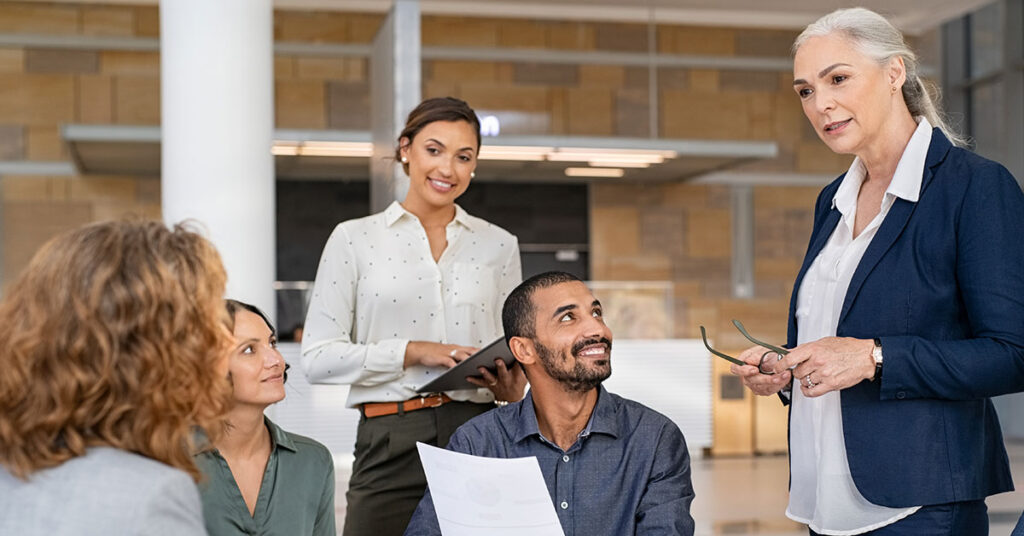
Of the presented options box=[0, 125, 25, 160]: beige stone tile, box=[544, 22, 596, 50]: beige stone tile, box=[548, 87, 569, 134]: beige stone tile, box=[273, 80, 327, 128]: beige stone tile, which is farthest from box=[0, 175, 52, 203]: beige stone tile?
box=[544, 22, 596, 50]: beige stone tile

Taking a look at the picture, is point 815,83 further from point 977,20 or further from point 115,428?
point 977,20

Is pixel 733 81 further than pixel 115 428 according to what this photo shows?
Yes

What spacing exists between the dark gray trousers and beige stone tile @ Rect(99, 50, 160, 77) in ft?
25.6

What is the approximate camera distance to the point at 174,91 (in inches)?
Answer: 154

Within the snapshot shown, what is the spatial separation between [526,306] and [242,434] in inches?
26.8

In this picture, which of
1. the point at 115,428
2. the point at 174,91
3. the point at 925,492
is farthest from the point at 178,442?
the point at 174,91

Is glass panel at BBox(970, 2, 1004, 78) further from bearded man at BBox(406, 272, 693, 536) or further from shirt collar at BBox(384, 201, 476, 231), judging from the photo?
bearded man at BBox(406, 272, 693, 536)

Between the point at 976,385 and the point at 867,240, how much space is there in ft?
1.05

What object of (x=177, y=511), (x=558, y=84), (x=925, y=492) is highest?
(x=558, y=84)

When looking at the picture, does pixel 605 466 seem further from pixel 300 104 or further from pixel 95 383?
pixel 300 104

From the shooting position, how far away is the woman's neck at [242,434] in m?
2.22

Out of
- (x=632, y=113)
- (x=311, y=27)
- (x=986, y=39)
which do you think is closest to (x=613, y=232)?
(x=632, y=113)

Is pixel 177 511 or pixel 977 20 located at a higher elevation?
pixel 977 20

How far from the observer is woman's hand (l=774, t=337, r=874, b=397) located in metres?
1.74
